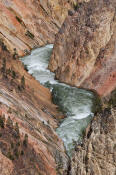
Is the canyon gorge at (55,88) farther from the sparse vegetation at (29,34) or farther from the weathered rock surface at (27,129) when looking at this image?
the sparse vegetation at (29,34)

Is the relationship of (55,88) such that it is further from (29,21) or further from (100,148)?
(29,21)

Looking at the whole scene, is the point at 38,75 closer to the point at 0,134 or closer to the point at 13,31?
the point at 13,31

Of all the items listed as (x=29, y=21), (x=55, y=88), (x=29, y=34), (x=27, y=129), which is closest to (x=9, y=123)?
(x=27, y=129)

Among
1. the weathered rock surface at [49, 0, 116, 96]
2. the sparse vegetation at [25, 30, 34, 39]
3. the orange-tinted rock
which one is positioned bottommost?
the orange-tinted rock

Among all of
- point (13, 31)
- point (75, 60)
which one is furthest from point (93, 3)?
point (13, 31)

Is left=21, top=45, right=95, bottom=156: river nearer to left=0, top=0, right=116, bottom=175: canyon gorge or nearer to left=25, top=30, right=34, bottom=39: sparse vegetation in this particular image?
left=0, top=0, right=116, bottom=175: canyon gorge

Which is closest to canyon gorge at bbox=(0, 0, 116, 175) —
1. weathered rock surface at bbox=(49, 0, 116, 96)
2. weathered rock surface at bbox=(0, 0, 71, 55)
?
weathered rock surface at bbox=(49, 0, 116, 96)
